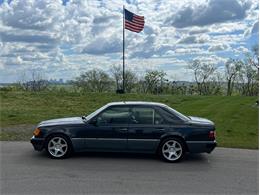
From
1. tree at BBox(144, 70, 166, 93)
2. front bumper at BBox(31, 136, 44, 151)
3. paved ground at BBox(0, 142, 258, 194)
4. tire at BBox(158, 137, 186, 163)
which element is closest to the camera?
paved ground at BBox(0, 142, 258, 194)

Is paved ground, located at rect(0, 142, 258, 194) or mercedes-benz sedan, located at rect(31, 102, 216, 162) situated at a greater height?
mercedes-benz sedan, located at rect(31, 102, 216, 162)

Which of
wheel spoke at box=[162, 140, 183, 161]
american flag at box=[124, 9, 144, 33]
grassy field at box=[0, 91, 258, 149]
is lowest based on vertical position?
grassy field at box=[0, 91, 258, 149]

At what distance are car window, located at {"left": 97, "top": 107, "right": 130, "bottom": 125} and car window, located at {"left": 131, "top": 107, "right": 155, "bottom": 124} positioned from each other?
15cm

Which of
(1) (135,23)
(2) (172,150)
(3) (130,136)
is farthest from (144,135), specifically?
(1) (135,23)

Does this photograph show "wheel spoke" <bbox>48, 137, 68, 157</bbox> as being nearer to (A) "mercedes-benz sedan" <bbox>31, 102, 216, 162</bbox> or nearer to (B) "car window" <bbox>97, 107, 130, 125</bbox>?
(A) "mercedes-benz sedan" <bbox>31, 102, 216, 162</bbox>

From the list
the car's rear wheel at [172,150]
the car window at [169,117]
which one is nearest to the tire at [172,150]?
the car's rear wheel at [172,150]

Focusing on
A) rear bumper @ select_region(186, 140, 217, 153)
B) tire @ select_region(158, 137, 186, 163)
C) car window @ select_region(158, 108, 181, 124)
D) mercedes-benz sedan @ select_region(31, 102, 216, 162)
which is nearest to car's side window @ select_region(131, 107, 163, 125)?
mercedes-benz sedan @ select_region(31, 102, 216, 162)

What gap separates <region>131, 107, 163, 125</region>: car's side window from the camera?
8289 mm

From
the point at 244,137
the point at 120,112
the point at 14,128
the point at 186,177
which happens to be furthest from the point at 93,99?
the point at 186,177

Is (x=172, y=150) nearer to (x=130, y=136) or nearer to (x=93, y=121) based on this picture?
(x=130, y=136)

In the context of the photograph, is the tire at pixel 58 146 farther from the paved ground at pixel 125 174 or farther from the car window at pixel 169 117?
the car window at pixel 169 117

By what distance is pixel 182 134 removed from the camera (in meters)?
8.14

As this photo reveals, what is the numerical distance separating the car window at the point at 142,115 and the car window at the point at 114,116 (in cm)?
15

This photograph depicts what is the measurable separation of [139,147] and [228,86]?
53.2m
